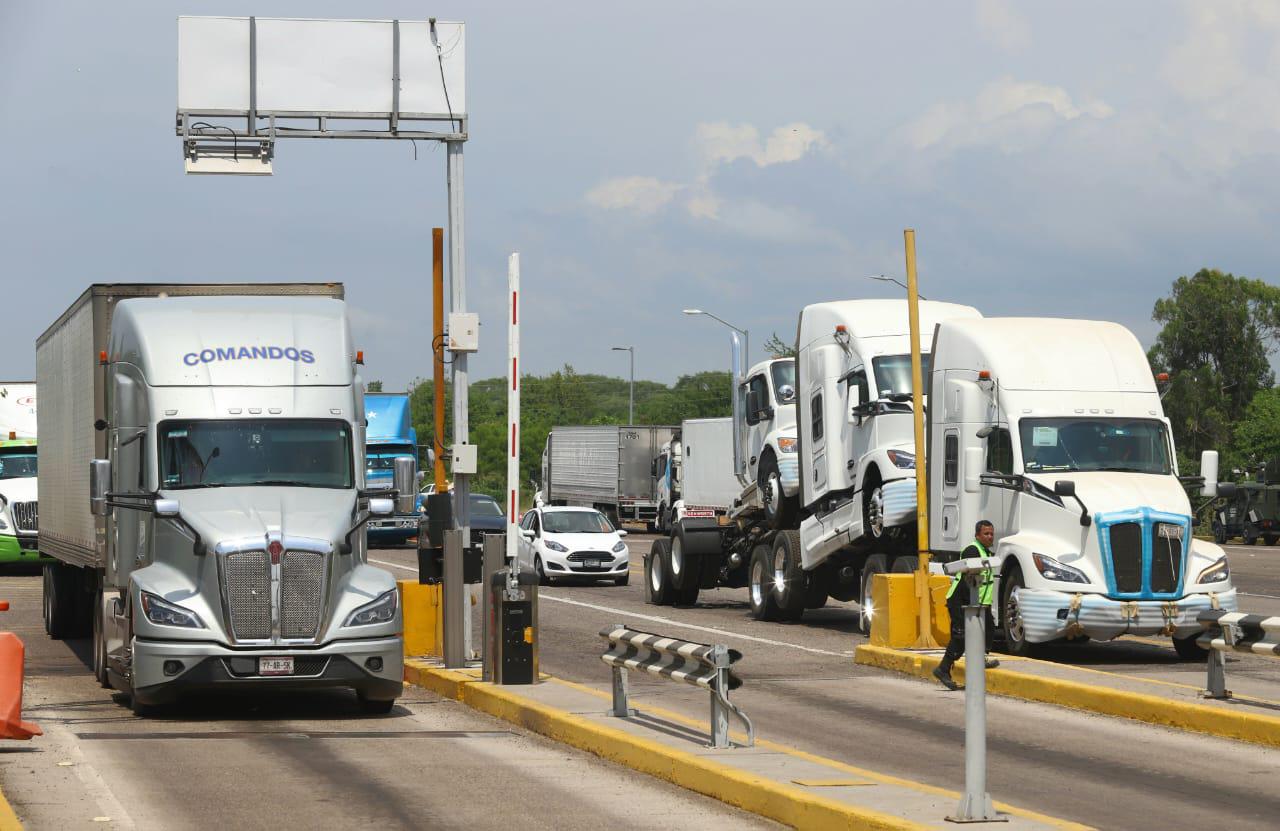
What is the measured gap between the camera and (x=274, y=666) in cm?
1481

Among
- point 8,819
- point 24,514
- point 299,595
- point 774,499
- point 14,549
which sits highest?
point 774,499

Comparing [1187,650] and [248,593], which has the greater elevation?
[248,593]

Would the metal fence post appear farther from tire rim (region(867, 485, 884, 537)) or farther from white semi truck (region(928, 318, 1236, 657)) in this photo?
tire rim (region(867, 485, 884, 537))

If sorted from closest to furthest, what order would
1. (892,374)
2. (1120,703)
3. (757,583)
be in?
(1120,703)
(892,374)
(757,583)

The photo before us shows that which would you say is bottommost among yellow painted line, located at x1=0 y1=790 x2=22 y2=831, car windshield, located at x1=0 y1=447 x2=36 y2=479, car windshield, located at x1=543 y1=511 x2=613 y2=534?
yellow painted line, located at x1=0 y1=790 x2=22 y2=831

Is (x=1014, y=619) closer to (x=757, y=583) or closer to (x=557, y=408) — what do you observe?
(x=757, y=583)

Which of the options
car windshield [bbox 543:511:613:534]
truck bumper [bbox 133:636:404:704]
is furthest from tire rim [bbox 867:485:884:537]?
car windshield [bbox 543:511:613:534]

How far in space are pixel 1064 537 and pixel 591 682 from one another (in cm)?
554

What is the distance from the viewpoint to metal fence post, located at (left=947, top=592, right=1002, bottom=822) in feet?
29.7

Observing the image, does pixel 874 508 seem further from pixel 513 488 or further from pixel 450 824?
pixel 450 824

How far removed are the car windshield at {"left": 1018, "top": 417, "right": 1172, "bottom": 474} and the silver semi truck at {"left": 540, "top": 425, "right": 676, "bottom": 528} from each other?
41213 millimetres

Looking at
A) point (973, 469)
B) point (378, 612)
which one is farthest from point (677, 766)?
point (973, 469)

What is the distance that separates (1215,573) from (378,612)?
9733 mm

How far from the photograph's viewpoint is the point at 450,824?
10.1 meters
